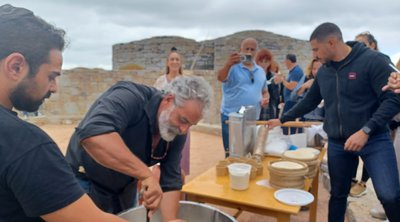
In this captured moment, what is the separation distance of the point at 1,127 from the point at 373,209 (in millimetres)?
2976

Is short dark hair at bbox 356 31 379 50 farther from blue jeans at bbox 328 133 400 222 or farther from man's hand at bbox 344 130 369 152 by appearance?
man's hand at bbox 344 130 369 152

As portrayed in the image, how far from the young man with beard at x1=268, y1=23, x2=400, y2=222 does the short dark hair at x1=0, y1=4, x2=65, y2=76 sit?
1946 millimetres

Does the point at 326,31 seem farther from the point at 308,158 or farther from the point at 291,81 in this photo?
the point at 291,81

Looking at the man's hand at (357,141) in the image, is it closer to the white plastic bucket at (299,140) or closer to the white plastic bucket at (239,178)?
the white plastic bucket at (299,140)

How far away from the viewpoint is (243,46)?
369 centimetres

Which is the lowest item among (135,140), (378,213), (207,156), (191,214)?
(207,156)

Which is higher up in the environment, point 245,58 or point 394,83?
point 245,58

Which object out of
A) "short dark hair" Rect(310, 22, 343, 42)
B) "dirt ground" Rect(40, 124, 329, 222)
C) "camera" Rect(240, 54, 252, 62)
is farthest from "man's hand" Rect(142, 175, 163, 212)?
"camera" Rect(240, 54, 252, 62)

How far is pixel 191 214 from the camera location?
1.67 meters

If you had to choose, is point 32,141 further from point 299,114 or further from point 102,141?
point 299,114

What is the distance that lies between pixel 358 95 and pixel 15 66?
2116mm

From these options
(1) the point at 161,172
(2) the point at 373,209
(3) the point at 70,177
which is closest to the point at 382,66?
(2) the point at 373,209

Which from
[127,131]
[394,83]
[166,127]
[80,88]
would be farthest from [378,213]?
[80,88]

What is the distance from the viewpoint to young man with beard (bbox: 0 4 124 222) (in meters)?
0.70
